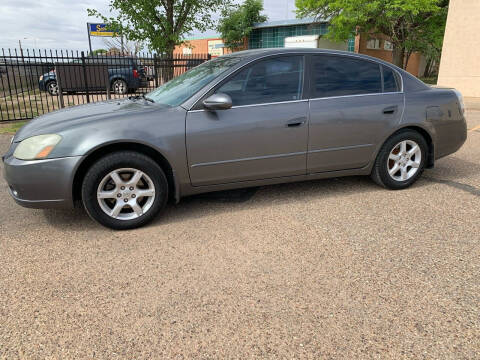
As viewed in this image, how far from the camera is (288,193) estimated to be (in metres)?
4.51

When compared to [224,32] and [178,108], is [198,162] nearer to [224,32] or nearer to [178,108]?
[178,108]

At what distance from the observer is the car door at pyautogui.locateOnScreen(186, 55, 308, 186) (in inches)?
143

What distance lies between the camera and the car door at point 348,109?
13.2ft

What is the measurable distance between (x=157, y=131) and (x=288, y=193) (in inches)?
69.2

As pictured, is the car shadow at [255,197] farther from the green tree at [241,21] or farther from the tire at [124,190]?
the green tree at [241,21]

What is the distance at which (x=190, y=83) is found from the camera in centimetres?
404

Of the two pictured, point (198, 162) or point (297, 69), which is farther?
point (297, 69)

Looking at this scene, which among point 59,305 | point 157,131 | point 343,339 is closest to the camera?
point 343,339

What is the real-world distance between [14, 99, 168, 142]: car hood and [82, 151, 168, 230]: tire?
1.32 ft

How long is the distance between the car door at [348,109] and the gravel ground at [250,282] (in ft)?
1.71

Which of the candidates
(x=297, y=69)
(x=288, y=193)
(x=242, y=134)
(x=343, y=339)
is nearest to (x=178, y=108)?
(x=242, y=134)

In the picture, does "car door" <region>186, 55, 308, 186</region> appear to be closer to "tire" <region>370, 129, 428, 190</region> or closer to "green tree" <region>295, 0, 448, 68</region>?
"tire" <region>370, 129, 428, 190</region>

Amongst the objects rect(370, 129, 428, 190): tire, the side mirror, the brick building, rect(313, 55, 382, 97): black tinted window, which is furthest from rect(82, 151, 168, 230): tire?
the brick building

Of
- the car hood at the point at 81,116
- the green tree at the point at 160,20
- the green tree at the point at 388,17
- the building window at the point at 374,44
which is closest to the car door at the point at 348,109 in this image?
the car hood at the point at 81,116
